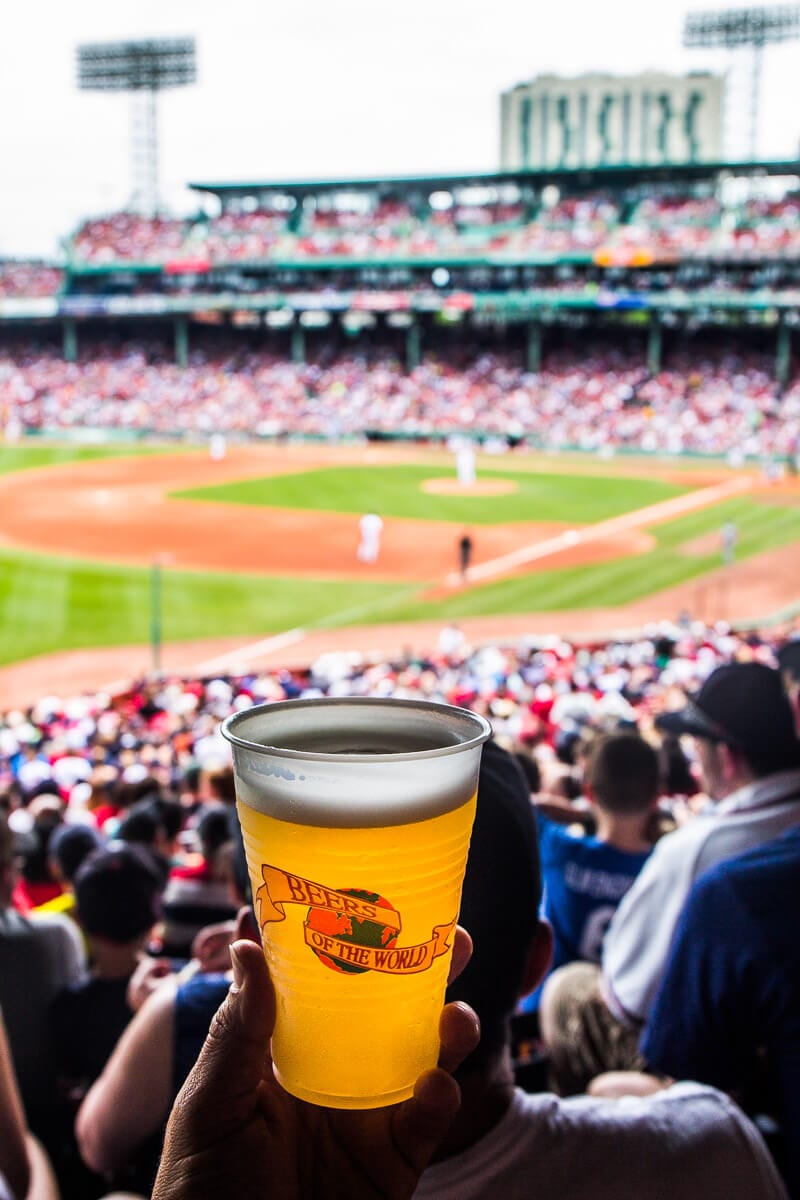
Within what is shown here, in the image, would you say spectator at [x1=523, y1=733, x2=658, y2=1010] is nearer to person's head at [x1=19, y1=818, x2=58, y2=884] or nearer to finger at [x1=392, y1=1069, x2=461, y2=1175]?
finger at [x1=392, y1=1069, x2=461, y2=1175]

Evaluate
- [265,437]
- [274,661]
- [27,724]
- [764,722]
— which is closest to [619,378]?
[265,437]

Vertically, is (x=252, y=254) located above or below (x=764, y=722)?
above

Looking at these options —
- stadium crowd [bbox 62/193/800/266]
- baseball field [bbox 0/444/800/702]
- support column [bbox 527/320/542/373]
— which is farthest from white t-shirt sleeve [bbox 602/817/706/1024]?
stadium crowd [bbox 62/193/800/266]

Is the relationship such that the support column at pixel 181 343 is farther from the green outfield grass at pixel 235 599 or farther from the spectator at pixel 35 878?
the spectator at pixel 35 878

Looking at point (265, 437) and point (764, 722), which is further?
point (265, 437)

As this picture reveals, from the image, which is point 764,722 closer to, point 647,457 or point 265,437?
point 647,457

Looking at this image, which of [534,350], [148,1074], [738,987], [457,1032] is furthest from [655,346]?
[457,1032]

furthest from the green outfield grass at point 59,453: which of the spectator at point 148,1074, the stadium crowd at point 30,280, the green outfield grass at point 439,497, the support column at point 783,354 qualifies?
the spectator at point 148,1074

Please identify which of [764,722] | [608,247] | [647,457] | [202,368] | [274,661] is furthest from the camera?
[202,368]
